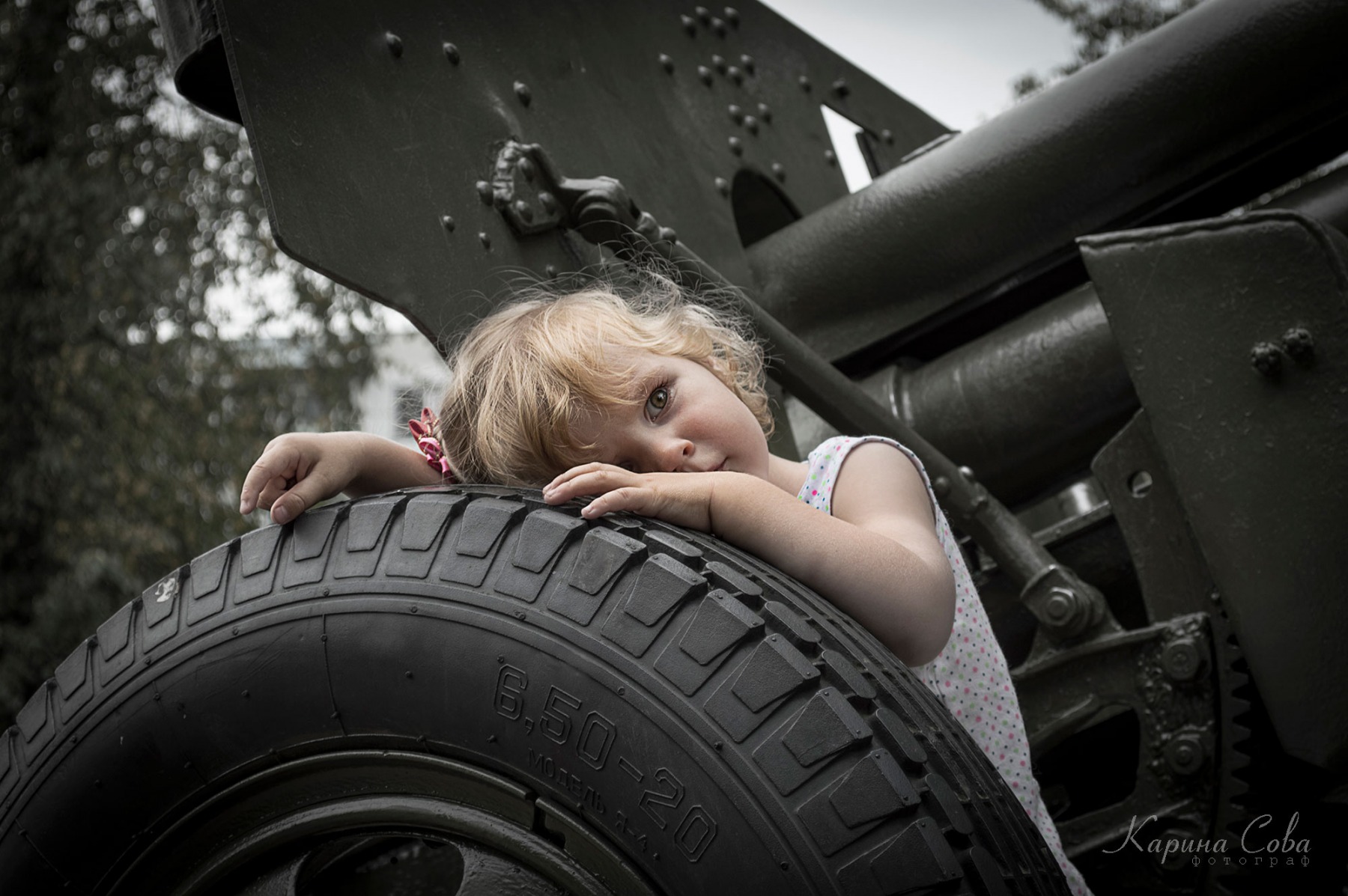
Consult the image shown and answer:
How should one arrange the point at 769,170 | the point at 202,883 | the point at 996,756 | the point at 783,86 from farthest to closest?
the point at 783,86 < the point at 769,170 < the point at 996,756 < the point at 202,883

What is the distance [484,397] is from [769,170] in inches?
43.0

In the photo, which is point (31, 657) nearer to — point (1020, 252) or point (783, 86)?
point (783, 86)

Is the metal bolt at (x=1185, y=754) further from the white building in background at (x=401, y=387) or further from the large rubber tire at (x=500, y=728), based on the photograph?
the white building in background at (x=401, y=387)

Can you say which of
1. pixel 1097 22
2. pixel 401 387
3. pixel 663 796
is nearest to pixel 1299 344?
pixel 663 796

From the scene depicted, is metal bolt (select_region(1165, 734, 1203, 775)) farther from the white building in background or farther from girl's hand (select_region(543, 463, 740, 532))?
the white building in background

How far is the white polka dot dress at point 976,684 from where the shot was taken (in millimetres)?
1215

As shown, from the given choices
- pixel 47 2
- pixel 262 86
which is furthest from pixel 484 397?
pixel 47 2

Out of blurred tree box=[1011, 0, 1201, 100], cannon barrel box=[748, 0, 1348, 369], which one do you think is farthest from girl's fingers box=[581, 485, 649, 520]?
blurred tree box=[1011, 0, 1201, 100]

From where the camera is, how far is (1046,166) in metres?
1.77

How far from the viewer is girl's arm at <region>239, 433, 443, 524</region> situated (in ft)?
3.44

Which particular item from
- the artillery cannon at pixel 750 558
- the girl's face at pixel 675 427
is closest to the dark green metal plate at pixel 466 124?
the artillery cannon at pixel 750 558

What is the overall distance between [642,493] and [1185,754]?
81 centimetres

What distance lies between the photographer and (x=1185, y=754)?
4.35 feet

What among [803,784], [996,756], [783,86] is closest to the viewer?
[803,784]
